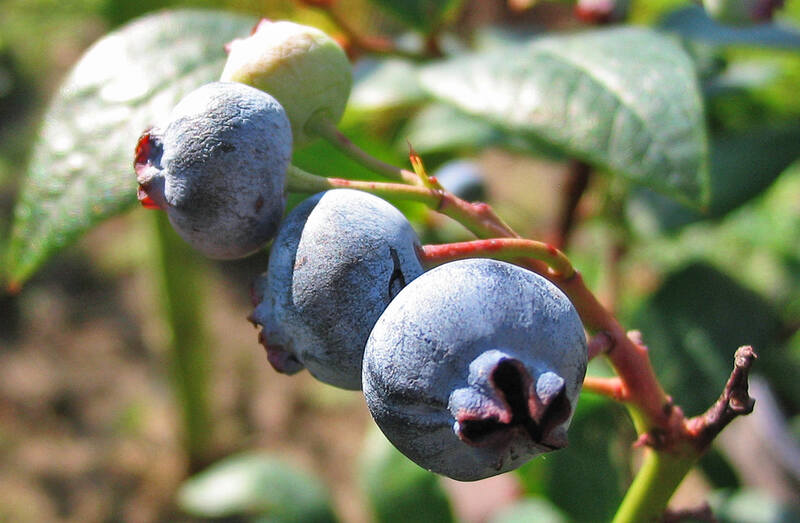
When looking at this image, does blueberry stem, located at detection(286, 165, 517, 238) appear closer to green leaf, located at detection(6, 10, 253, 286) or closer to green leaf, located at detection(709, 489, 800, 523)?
green leaf, located at detection(6, 10, 253, 286)

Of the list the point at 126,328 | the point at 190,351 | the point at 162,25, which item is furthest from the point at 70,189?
the point at 126,328

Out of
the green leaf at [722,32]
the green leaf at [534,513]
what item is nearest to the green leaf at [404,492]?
the green leaf at [534,513]

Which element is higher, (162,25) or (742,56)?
(162,25)

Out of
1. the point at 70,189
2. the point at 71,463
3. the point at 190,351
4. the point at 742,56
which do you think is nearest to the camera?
the point at 70,189

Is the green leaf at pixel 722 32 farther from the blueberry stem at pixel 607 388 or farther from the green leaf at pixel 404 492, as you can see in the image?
the green leaf at pixel 404 492

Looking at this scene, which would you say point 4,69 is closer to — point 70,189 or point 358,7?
point 358,7
